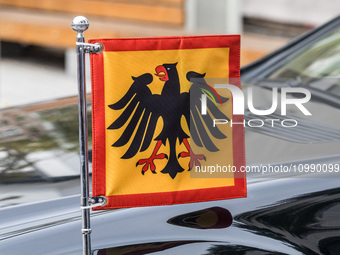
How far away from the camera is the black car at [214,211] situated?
67.2 inches

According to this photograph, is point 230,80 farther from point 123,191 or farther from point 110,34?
point 110,34

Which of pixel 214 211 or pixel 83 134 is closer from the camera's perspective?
pixel 83 134

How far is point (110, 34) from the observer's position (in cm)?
740

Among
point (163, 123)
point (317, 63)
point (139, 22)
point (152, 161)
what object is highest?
point (139, 22)

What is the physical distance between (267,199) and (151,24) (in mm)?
6453

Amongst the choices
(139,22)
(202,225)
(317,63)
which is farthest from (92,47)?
(139,22)

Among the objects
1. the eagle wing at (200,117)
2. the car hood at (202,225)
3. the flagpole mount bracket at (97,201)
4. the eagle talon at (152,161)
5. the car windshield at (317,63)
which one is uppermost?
the car windshield at (317,63)

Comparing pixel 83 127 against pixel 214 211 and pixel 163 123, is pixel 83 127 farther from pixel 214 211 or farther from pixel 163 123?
pixel 214 211

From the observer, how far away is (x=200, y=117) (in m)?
1.77

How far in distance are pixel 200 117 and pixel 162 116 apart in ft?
0.37

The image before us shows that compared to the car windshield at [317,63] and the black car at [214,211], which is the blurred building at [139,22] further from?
the black car at [214,211]

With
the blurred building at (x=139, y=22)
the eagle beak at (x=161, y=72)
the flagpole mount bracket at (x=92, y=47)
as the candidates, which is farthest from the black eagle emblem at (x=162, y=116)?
the blurred building at (x=139, y=22)

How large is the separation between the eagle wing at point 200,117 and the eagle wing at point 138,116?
0.10 metres

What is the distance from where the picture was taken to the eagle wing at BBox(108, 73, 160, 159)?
1708 mm
